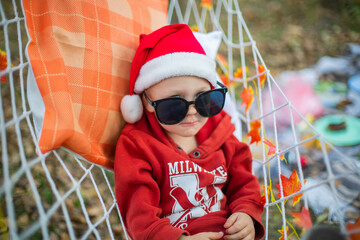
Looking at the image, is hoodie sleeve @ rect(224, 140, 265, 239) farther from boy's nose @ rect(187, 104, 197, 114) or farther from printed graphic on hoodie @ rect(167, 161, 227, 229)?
boy's nose @ rect(187, 104, 197, 114)

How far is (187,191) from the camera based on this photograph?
1031mm

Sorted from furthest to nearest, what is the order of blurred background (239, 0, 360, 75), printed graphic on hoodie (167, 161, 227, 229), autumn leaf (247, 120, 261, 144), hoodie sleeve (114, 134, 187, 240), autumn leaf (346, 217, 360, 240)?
blurred background (239, 0, 360, 75)
autumn leaf (247, 120, 261, 144)
printed graphic on hoodie (167, 161, 227, 229)
hoodie sleeve (114, 134, 187, 240)
autumn leaf (346, 217, 360, 240)

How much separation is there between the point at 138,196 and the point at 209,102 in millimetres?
378

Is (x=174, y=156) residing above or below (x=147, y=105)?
below

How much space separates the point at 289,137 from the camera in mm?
1991

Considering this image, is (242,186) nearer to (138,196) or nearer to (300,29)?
(138,196)

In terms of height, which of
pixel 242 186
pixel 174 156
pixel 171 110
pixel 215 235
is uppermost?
pixel 171 110

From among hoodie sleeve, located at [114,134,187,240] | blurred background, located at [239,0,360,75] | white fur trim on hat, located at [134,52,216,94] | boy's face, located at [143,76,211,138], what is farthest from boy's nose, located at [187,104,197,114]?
blurred background, located at [239,0,360,75]

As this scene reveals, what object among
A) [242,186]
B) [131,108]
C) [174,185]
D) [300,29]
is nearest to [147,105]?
[131,108]

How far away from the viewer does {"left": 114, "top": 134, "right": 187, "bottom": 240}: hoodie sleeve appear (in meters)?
0.91

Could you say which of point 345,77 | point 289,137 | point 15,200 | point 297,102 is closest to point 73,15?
point 15,200

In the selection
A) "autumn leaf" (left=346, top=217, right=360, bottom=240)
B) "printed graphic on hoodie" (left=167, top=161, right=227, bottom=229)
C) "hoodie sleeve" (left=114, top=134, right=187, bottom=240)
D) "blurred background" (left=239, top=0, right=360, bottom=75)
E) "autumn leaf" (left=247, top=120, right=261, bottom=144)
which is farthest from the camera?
"blurred background" (left=239, top=0, right=360, bottom=75)

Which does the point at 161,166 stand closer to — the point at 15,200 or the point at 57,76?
the point at 57,76

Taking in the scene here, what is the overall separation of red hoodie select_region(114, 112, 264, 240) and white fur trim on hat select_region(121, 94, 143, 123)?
0.12 feet
